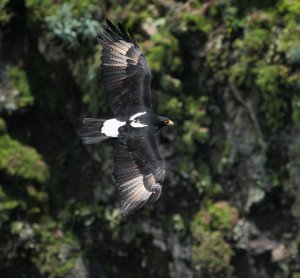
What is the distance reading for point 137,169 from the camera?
11.6 metres

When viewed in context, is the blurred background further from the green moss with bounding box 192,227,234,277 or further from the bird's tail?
the bird's tail

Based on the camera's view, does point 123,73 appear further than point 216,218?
No

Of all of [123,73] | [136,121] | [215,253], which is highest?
[123,73]

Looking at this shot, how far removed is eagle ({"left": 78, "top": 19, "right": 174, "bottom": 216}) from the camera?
1138 centimetres

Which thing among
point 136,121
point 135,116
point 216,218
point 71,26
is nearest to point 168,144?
point 216,218

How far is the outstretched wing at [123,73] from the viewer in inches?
493

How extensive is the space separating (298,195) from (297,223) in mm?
512

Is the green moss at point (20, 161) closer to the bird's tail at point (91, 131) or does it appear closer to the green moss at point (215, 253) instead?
the green moss at point (215, 253)

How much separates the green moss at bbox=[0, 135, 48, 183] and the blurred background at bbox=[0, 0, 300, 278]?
0.08 ft

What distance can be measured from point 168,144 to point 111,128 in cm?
508

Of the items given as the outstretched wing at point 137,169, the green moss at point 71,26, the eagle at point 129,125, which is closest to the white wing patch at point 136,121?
the eagle at point 129,125

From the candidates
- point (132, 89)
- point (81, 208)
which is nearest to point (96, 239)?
point (81, 208)

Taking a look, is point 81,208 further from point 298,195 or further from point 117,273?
point 298,195

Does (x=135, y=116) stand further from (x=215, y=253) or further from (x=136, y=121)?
(x=215, y=253)
